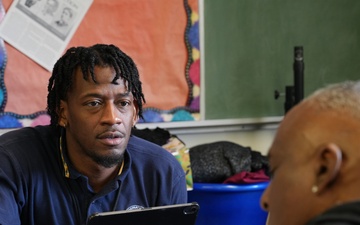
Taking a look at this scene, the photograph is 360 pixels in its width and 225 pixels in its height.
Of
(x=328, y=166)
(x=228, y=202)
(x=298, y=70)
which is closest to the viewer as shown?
(x=328, y=166)

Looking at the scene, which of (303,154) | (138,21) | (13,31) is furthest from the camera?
(138,21)

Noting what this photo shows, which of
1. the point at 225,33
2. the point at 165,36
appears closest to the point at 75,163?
the point at 165,36

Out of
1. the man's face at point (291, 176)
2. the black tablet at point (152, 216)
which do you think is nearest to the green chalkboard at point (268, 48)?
the black tablet at point (152, 216)

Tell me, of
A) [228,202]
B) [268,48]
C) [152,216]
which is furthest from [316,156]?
[268,48]

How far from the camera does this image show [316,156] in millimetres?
652

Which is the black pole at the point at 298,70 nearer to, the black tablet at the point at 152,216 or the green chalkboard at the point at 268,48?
the green chalkboard at the point at 268,48

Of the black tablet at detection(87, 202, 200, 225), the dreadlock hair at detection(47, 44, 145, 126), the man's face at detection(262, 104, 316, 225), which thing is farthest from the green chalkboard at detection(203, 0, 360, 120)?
the man's face at detection(262, 104, 316, 225)

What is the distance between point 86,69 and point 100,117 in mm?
141

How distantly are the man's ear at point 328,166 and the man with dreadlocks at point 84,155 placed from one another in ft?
3.31

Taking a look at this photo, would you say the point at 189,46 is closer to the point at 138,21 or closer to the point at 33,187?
the point at 138,21

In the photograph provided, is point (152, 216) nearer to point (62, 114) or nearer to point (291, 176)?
point (62, 114)

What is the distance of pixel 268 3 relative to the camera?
114 inches

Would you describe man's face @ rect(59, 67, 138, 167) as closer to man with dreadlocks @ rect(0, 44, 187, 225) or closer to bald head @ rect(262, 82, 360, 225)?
man with dreadlocks @ rect(0, 44, 187, 225)

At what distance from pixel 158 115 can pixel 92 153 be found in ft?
3.49
